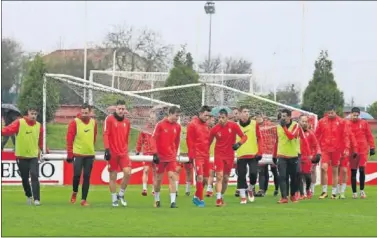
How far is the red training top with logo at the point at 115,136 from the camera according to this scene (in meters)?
19.7

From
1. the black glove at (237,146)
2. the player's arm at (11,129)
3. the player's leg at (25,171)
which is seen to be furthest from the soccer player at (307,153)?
the player's arm at (11,129)

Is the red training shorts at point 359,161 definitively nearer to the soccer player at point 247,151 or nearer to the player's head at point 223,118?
the soccer player at point 247,151

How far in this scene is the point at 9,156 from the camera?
96.4 feet

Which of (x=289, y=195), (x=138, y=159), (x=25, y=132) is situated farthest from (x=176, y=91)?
(x=25, y=132)

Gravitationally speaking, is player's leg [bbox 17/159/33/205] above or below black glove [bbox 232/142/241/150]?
below

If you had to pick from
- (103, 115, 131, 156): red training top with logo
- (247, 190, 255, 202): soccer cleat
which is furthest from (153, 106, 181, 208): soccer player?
(247, 190, 255, 202): soccer cleat

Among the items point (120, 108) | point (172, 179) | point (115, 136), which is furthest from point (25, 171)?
point (172, 179)

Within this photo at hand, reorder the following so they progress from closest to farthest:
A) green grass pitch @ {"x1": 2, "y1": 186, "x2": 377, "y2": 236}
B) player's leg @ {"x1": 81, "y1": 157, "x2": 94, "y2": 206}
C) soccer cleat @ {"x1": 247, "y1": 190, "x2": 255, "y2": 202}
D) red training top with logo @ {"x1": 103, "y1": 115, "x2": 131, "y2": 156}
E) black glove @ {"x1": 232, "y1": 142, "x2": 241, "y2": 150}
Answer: green grass pitch @ {"x1": 2, "y1": 186, "x2": 377, "y2": 236}, red training top with logo @ {"x1": 103, "y1": 115, "x2": 131, "y2": 156}, player's leg @ {"x1": 81, "y1": 157, "x2": 94, "y2": 206}, black glove @ {"x1": 232, "y1": 142, "x2": 241, "y2": 150}, soccer cleat @ {"x1": 247, "y1": 190, "x2": 255, "y2": 202}

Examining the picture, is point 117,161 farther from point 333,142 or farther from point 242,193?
point 333,142

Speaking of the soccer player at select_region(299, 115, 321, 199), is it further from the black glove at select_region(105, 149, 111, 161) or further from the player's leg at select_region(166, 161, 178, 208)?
the black glove at select_region(105, 149, 111, 161)

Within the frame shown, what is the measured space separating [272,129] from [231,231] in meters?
15.0

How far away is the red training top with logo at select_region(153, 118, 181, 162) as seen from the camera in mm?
19781

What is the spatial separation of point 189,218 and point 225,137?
169 inches

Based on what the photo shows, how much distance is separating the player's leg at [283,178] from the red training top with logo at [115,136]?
151 inches
